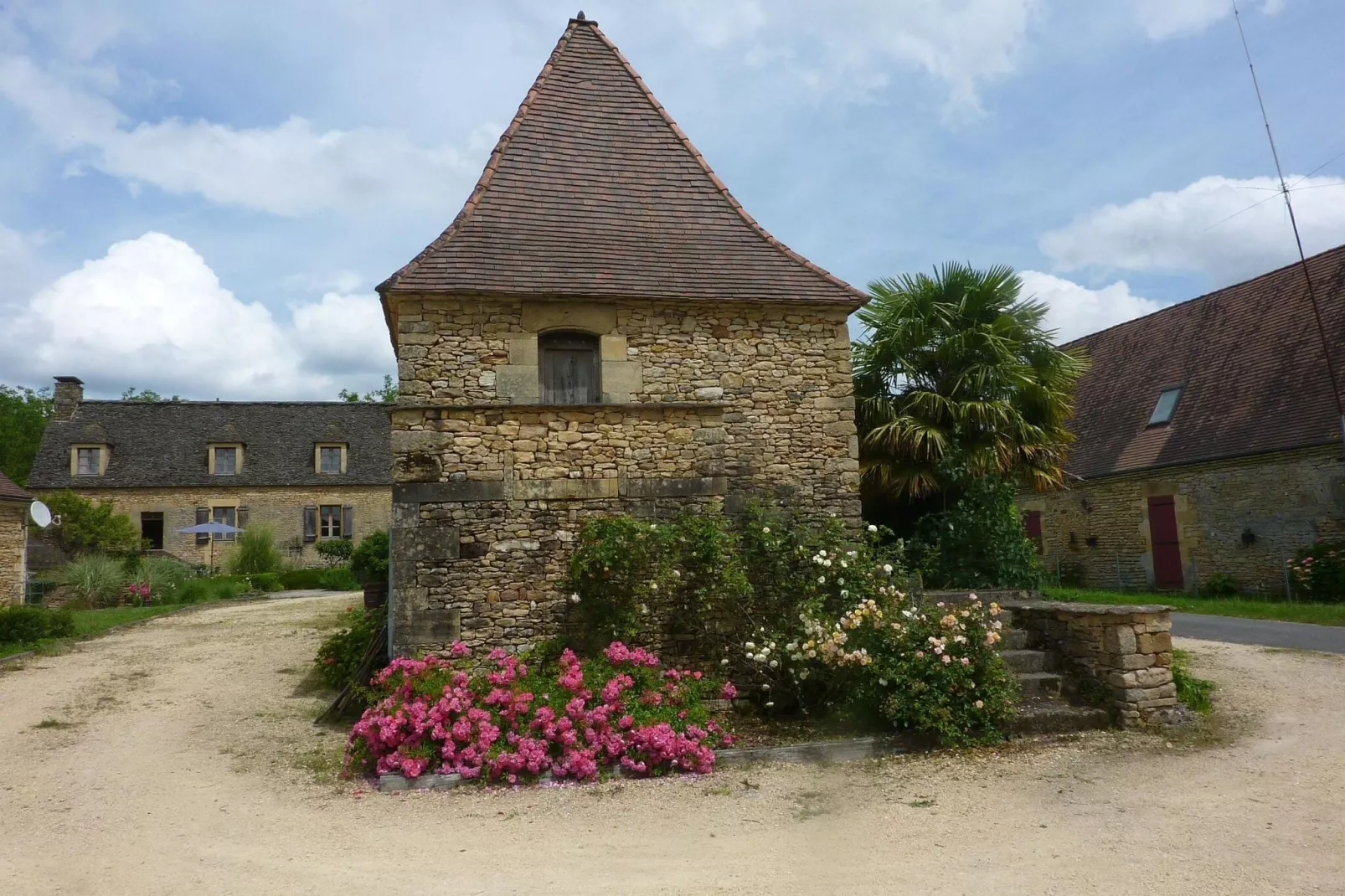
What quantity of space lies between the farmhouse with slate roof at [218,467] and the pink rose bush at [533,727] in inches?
938

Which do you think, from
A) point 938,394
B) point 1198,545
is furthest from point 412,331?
point 1198,545

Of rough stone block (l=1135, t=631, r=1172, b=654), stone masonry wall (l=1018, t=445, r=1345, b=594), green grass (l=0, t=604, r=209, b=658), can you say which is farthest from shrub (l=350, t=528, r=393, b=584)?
stone masonry wall (l=1018, t=445, r=1345, b=594)

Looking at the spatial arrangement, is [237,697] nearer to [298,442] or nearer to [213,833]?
[213,833]

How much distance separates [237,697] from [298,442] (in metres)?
22.6

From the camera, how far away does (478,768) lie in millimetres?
6281

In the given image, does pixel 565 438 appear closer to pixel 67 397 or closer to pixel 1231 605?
pixel 1231 605

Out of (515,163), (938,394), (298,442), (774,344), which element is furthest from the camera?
(298,442)

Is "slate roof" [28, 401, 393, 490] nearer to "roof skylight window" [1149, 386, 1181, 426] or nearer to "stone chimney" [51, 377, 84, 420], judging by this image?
"stone chimney" [51, 377, 84, 420]

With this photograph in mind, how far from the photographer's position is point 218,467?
29172 mm

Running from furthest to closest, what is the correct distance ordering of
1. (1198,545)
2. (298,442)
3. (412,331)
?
1. (298,442)
2. (1198,545)
3. (412,331)

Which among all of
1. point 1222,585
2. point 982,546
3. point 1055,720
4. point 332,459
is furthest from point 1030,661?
point 332,459

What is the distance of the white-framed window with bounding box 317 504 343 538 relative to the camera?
2919 cm

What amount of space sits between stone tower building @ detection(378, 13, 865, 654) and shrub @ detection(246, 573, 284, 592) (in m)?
18.7

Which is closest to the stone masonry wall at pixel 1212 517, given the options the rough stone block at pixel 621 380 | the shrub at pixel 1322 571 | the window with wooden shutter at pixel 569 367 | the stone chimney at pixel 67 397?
the shrub at pixel 1322 571
